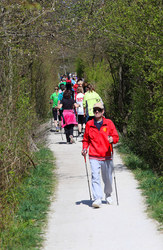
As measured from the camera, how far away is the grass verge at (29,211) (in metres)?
7.07

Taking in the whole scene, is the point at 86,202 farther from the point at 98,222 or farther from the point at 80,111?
the point at 80,111

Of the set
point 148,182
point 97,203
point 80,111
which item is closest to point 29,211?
point 97,203

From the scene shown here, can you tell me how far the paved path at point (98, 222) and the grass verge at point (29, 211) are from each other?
16 centimetres

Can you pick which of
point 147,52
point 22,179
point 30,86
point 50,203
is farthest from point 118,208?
point 30,86

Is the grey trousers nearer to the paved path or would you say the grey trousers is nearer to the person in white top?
the paved path

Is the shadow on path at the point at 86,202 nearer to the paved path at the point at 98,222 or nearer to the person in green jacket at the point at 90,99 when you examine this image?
the paved path at the point at 98,222

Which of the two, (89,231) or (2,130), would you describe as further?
(2,130)

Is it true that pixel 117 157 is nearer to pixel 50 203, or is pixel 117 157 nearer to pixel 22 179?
pixel 22 179

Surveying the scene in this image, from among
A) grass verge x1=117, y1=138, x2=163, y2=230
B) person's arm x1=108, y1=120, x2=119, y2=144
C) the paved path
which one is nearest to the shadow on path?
the paved path

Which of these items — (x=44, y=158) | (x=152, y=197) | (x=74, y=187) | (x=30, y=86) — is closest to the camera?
(x=152, y=197)

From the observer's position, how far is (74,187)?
36.2 feet

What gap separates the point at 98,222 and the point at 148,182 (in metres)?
2.87

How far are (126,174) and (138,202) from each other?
2.90 meters

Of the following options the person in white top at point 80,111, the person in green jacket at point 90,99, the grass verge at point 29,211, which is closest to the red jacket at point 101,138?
the grass verge at point 29,211
